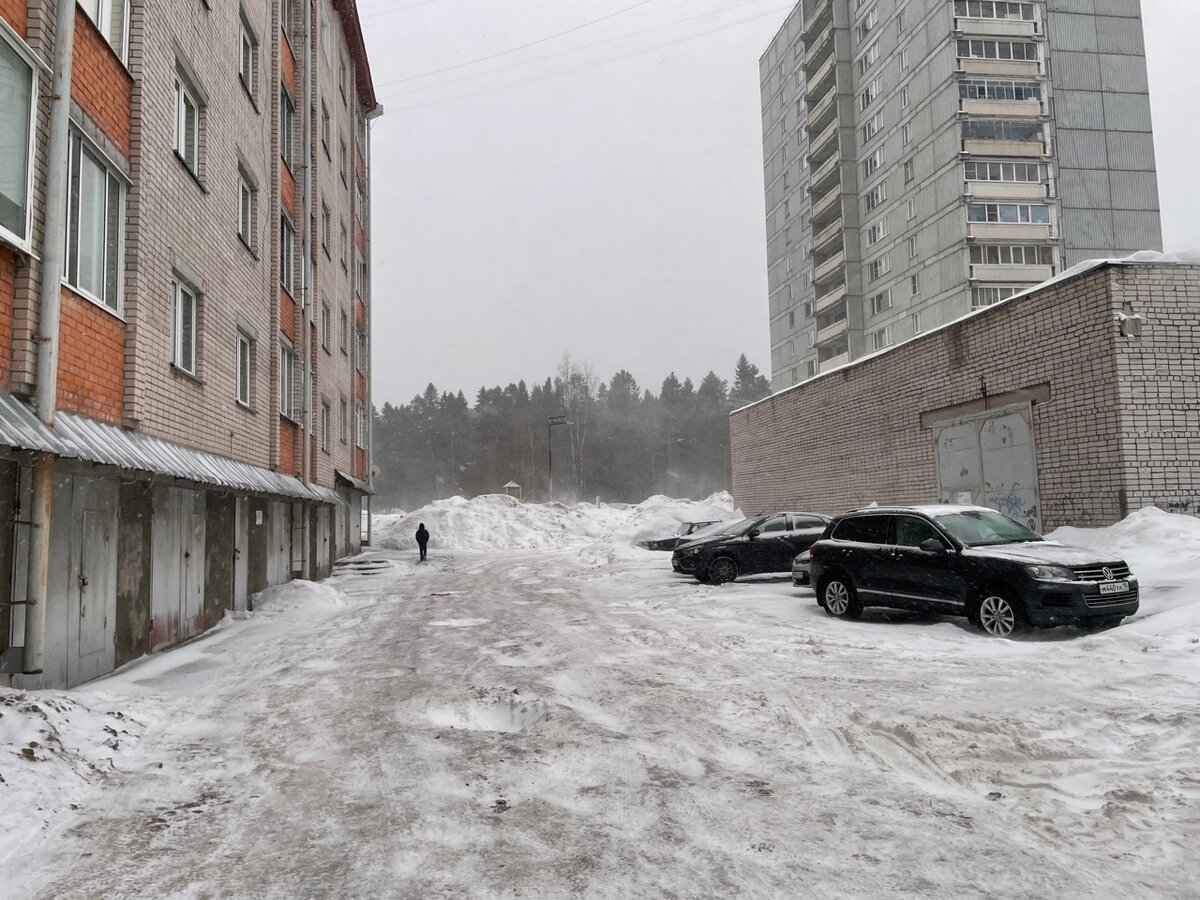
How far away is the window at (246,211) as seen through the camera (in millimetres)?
14133

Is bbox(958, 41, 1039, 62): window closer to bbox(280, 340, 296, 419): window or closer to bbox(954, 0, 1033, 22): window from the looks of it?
bbox(954, 0, 1033, 22): window

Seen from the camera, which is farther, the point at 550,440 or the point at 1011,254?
the point at 550,440

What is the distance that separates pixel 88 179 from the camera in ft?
26.1

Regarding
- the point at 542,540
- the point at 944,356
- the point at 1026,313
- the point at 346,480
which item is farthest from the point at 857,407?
the point at 542,540

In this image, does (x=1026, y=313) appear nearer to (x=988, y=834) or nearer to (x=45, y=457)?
(x=988, y=834)

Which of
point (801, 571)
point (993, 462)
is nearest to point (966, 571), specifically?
point (801, 571)

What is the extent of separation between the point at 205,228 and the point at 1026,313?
1447 cm

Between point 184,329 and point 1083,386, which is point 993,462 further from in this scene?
point 184,329

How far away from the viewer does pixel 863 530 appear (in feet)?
36.5

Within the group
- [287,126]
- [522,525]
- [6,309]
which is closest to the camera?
[6,309]

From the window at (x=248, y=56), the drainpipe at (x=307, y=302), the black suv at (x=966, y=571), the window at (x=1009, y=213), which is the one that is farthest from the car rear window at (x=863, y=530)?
the window at (x=1009, y=213)

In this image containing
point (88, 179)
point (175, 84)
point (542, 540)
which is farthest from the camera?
point (542, 540)

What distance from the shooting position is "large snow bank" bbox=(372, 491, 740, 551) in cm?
3350

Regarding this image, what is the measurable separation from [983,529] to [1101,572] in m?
1.63
